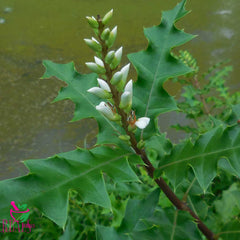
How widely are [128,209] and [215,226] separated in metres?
0.55

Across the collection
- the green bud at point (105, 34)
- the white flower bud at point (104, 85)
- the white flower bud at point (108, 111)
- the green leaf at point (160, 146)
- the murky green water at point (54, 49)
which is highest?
the green bud at point (105, 34)

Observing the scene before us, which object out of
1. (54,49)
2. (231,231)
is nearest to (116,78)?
(231,231)

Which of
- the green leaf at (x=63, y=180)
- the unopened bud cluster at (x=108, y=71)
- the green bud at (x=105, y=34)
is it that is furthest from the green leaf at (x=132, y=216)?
the green bud at (x=105, y=34)

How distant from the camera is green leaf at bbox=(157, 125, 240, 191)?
953 millimetres

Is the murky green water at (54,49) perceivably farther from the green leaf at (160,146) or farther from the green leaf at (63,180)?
the green leaf at (63,180)

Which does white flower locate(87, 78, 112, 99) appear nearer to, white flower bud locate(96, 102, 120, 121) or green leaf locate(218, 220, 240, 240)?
white flower bud locate(96, 102, 120, 121)

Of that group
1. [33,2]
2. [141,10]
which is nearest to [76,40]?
[141,10]

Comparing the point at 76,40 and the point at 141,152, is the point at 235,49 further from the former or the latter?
the point at 141,152

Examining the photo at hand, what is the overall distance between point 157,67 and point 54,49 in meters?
4.31

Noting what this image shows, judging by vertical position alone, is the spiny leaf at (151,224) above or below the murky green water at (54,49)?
above

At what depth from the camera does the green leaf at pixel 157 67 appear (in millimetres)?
1112

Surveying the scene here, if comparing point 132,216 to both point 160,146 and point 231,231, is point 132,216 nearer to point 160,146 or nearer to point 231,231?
point 160,146

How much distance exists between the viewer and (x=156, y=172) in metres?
1.03

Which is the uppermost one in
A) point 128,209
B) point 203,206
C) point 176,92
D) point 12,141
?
point 128,209
